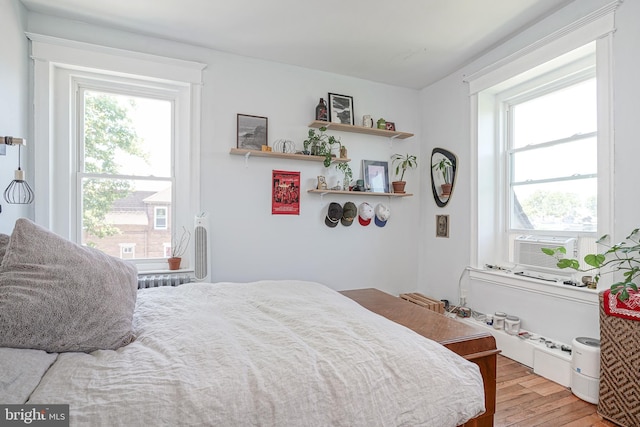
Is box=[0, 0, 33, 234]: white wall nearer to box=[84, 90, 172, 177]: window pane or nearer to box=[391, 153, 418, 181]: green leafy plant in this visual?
box=[84, 90, 172, 177]: window pane

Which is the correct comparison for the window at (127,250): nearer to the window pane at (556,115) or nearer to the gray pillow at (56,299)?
the gray pillow at (56,299)

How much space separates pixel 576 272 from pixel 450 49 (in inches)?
82.3

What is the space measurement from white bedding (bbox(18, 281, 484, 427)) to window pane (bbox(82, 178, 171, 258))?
1.58m

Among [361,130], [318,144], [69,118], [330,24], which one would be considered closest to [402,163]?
[361,130]

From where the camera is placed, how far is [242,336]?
3.72ft

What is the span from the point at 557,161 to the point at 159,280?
11.0 ft

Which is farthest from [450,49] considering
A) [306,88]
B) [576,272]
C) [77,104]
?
[77,104]

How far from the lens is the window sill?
6.89 feet

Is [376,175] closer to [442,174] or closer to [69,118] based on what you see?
[442,174]

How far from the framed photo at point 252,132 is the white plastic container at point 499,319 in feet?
8.37

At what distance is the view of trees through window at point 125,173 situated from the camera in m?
2.58

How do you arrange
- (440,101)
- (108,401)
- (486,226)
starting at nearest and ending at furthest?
(108,401), (486,226), (440,101)

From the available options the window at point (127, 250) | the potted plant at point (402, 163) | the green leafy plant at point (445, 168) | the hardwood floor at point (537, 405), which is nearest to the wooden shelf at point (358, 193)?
the potted plant at point (402, 163)

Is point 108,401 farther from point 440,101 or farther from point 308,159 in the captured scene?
point 440,101
